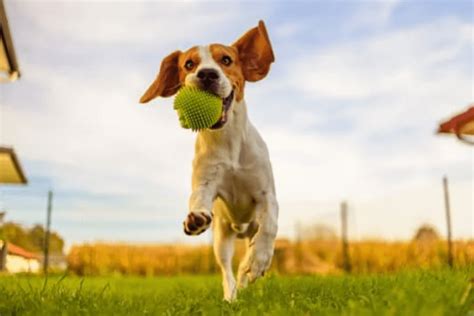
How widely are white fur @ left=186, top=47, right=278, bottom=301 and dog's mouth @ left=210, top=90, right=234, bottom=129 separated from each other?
8 centimetres

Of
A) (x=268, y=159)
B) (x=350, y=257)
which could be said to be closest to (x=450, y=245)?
(x=350, y=257)

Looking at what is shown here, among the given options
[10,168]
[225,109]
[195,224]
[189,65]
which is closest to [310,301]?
[195,224]

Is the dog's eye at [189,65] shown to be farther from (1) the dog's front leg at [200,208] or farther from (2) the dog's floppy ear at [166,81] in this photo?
(1) the dog's front leg at [200,208]

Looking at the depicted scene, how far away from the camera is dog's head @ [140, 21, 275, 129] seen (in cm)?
459

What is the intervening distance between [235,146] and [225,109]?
400mm

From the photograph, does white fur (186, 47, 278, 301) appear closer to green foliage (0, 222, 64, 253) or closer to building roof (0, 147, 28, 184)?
building roof (0, 147, 28, 184)

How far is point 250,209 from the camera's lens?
17.6 ft

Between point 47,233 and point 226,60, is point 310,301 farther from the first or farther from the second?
point 47,233

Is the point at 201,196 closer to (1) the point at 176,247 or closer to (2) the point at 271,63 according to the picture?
(2) the point at 271,63

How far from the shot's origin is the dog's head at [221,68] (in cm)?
459

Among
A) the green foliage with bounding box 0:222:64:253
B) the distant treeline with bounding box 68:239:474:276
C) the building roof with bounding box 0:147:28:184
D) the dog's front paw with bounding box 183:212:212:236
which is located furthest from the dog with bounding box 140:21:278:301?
the distant treeline with bounding box 68:239:474:276

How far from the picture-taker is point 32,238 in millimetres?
14789

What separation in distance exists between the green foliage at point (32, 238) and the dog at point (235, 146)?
29.5 feet

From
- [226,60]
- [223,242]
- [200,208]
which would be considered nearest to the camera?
[200,208]
